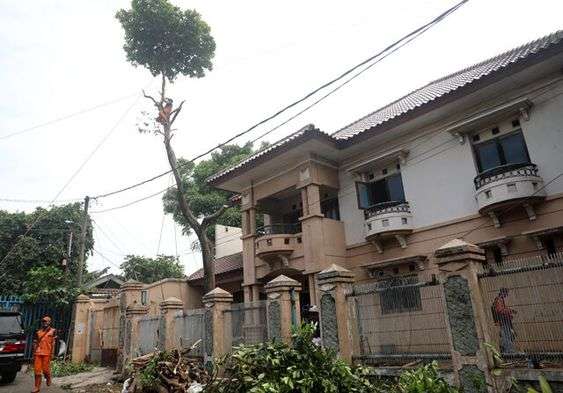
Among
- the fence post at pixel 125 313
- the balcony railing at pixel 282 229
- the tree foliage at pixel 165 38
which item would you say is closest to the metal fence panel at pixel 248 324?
the fence post at pixel 125 313

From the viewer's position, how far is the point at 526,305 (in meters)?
5.47

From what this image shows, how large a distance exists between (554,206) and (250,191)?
960cm

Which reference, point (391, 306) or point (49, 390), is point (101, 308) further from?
point (391, 306)

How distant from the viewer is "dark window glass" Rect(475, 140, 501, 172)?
407 inches

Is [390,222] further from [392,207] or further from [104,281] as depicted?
[104,281]

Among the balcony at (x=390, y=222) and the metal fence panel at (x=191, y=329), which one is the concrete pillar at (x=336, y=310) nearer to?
the metal fence panel at (x=191, y=329)

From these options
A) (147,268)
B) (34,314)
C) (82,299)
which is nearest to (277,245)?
(82,299)

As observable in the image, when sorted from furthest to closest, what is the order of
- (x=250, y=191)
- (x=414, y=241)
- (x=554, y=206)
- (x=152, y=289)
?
(x=152, y=289) → (x=250, y=191) → (x=414, y=241) → (x=554, y=206)

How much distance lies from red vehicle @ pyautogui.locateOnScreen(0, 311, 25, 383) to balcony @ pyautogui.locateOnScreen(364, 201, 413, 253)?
32.6 feet

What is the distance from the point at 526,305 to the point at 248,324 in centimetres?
560

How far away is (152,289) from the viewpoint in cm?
1719

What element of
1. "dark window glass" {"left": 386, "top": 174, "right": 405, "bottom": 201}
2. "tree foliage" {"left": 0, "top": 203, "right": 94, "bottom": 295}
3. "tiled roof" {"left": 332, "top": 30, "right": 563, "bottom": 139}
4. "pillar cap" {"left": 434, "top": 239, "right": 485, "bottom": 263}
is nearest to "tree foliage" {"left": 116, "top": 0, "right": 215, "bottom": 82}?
"tiled roof" {"left": 332, "top": 30, "right": 563, "bottom": 139}

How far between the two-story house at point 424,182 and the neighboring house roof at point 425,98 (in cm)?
5

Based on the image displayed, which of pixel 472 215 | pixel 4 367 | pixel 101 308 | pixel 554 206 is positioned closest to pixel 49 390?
pixel 4 367
